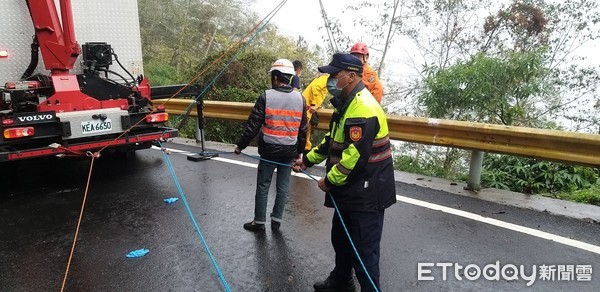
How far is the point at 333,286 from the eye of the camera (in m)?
3.16

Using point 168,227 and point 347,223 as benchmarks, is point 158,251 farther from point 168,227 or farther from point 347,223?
point 347,223

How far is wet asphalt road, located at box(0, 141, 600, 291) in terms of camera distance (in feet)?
10.8

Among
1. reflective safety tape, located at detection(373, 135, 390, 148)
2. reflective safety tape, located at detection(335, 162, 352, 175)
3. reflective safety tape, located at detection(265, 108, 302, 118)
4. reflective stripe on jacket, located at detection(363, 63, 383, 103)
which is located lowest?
reflective safety tape, located at detection(335, 162, 352, 175)

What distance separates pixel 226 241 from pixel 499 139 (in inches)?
134

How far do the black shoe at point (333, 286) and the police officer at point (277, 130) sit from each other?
3.89 ft

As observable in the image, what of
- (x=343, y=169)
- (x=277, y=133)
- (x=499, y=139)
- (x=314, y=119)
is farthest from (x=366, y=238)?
(x=314, y=119)

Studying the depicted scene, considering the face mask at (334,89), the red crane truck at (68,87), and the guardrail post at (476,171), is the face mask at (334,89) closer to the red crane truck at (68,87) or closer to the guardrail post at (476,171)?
the guardrail post at (476,171)

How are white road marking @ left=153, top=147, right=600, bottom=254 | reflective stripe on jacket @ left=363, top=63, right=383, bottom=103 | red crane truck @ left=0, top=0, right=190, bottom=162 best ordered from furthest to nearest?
reflective stripe on jacket @ left=363, top=63, right=383, bottom=103
red crane truck @ left=0, top=0, right=190, bottom=162
white road marking @ left=153, top=147, right=600, bottom=254

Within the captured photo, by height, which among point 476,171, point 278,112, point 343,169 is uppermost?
point 278,112

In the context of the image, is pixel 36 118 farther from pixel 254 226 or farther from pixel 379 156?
pixel 379 156

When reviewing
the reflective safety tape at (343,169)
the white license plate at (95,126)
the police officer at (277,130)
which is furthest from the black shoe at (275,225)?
the white license plate at (95,126)

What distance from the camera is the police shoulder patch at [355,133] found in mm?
2643

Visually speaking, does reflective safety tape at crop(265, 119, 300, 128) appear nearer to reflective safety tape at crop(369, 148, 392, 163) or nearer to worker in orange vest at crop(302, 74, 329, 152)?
reflective safety tape at crop(369, 148, 392, 163)

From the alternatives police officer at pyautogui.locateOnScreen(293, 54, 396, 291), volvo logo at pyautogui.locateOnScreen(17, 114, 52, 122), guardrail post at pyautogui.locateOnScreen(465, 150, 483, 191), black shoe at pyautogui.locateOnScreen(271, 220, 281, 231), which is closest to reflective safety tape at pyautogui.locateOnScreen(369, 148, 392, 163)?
police officer at pyautogui.locateOnScreen(293, 54, 396, 291)
